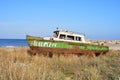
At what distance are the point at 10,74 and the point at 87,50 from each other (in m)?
14.7

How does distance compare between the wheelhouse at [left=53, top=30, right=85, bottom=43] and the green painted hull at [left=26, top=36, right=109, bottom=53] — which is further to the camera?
the wheelhouse at [left=53, top=30, right=85, bottom=43]

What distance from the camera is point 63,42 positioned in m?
19.5

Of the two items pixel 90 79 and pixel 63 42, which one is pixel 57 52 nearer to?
pixel 63 42

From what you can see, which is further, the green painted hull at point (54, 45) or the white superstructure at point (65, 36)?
the white superstructure at point (65, 36)

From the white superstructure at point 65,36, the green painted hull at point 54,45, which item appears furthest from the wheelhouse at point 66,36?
the green painted hull at point 54,45

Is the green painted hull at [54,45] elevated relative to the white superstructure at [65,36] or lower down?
lower down

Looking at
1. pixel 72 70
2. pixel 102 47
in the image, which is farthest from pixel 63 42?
pixel 72 70

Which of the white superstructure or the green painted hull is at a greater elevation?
the white superstructure

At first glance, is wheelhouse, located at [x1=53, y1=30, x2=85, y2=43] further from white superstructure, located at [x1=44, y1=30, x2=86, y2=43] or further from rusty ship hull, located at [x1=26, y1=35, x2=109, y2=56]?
rusty ship hull, located at [x1=26, y1=35, x2=109, y2=56]

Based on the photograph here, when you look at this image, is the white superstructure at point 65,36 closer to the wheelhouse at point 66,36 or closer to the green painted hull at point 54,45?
the wheelhouse at point 66,36

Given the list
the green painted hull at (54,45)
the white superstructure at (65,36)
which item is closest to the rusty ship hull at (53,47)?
the green painted hull at (54,45)

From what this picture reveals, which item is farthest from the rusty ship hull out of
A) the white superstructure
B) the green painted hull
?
the white superstructure

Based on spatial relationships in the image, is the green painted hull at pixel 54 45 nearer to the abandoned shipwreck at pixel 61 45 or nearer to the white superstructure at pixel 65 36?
the abandoned shipwreck at pixel 61 45

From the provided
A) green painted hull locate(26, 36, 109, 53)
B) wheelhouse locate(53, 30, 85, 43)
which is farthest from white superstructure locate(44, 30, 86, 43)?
green painted hull locate(26, 36, 109, 53)
